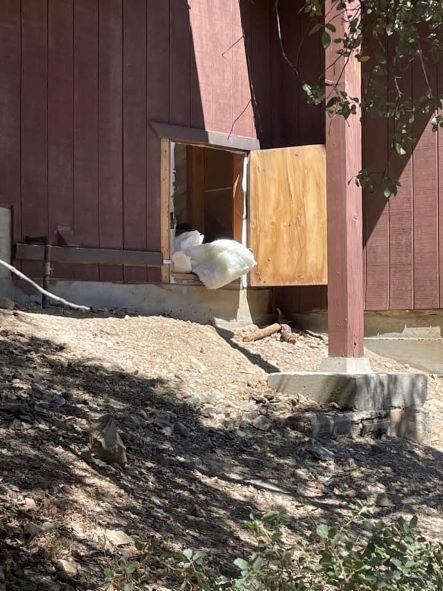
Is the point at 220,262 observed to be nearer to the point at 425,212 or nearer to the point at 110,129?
the point at 110,129

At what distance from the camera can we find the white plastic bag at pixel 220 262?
384 inches

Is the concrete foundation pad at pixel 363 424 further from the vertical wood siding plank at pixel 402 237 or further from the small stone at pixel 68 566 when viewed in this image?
the small stone at pixel 68 566

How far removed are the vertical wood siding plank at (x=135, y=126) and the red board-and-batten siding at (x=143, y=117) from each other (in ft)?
0.04

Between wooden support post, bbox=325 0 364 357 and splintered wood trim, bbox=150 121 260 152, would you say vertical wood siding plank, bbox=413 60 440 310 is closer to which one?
splintered wood trim, bbox=150 121 260 152

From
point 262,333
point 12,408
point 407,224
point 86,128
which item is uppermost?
point 86,128

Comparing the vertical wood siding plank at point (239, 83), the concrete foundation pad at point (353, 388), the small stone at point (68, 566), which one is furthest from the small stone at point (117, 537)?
the vertical wood siding plank at point (239, 83)

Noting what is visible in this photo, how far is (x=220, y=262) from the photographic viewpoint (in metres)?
9.76

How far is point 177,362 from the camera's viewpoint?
25.3 ft

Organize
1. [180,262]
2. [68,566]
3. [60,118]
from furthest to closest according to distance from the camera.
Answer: [180,262] → [60,118] → [68,566]

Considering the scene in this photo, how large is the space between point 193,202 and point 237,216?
6.11 feet

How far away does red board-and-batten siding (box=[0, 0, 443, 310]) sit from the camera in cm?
885

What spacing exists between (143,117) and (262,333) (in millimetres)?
2482

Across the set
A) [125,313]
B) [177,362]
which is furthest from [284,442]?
[125,313]

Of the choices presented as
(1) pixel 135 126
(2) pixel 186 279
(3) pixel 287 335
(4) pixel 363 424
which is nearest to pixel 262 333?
(3) pixel 287 335
